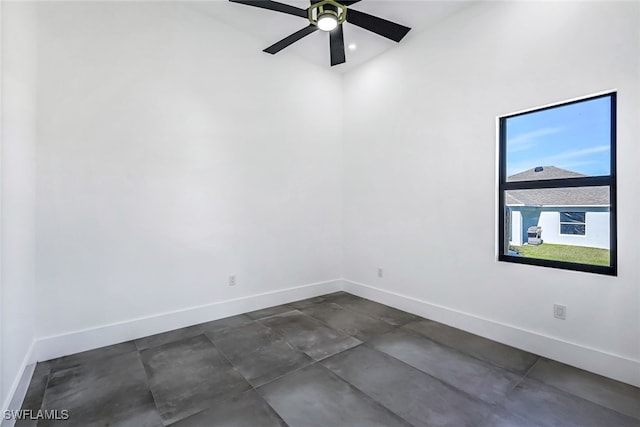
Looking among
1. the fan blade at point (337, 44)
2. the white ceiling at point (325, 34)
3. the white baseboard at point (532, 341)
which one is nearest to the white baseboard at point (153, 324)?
the white baseboard at point (532, 341)

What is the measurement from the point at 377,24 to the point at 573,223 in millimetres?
2452

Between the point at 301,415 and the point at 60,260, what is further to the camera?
the point at 60,260

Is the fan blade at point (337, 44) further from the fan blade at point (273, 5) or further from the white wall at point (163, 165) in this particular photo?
the white wall at point (163, 165)

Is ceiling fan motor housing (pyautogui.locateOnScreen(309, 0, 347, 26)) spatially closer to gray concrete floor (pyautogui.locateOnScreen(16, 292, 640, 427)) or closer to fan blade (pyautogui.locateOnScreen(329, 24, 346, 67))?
fan blade (pyautogui.locateOnScreen(329, 24, 346, 67))

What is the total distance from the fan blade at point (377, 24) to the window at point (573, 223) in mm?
2213

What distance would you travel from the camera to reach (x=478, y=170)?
3.00m

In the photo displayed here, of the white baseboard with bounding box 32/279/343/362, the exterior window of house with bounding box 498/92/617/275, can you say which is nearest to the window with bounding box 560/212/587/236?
the exterior window of house with bounding box 498/92/617/275

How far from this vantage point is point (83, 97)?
8.72 feet

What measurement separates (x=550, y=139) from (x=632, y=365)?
72.0 inches

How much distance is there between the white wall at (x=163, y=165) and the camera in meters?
2.58

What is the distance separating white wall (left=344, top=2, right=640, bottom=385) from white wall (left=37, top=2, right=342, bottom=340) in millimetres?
951

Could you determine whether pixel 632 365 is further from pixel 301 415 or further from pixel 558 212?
pixel 301 415

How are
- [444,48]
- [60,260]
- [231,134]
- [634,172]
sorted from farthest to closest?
1. [231,134]
2. [444,48]
3. [60,260]
4. [634,172]

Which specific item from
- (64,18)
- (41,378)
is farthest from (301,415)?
(64,18)
